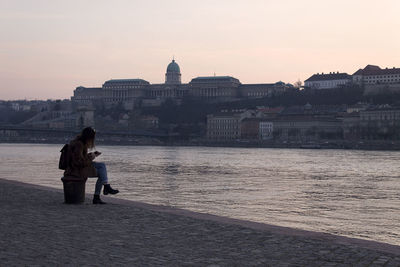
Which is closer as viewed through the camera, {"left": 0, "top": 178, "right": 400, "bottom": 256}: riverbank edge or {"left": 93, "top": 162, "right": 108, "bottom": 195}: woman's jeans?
{"left": 0, "top": 178, "right": 400, "bottom": 256}: riverbank edge

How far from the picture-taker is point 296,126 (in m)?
81.5

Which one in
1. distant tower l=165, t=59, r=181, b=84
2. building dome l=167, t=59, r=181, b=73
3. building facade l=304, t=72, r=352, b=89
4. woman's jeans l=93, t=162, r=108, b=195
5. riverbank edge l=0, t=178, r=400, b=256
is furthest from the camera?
building dome l=167, t=59, r=181, b=73

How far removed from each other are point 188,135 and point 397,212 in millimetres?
73510

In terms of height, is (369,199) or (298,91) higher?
(298,91)

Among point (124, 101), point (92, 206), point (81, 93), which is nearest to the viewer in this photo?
point (92, 206)

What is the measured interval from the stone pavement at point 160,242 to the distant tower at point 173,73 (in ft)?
411

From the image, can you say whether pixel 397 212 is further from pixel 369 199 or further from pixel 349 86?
pixel 349 86

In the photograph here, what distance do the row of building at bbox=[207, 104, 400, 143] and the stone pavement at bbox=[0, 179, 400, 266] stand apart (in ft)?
209

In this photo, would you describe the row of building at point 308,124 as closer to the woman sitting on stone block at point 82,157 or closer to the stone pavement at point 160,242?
the woman sitting on stone block at point 82,157

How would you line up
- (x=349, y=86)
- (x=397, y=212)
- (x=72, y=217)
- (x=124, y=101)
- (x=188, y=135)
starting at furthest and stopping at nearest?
(x=124, y=101) < (x=349, y=86) < (x=188, y=135) < (x=397, y=212) < (x=72, y=217)

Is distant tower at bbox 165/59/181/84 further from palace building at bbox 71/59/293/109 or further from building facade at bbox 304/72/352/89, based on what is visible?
building facade at bbox 304/72/352/89

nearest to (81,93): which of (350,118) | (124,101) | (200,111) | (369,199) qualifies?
(124,101)

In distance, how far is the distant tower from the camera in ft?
432

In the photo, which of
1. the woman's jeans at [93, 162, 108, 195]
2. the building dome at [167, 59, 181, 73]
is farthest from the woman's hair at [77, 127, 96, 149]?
the building dome at [167, 59, 181, 73]
